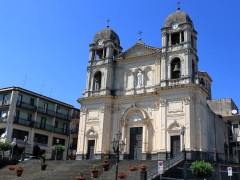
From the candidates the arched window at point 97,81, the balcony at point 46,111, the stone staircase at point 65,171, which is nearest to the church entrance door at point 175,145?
the stone staircase at point 65,171

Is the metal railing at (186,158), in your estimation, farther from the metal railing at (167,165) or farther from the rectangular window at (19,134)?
the rectangular window at (19,134)

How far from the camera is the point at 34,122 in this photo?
168ft

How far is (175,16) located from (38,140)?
28.8 m

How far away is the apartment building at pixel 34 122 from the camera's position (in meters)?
48.3

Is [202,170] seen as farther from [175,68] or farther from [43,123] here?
[43,123]

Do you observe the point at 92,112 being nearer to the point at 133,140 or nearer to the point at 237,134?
the point at 133,140

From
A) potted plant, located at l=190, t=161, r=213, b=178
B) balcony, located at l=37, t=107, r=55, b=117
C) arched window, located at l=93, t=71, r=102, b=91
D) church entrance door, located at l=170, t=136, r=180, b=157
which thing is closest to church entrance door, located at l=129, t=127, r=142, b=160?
church entrance door, located at l=170, t=136, r=180, b=157

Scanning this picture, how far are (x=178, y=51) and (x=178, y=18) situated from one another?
4.42 metres

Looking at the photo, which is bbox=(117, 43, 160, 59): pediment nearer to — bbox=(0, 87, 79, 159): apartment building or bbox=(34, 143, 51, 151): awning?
bbox=(0, 87, 79, 159): apartment building

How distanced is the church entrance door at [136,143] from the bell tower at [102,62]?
5.89 metres

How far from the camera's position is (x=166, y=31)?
126ft

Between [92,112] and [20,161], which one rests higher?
[92,112]

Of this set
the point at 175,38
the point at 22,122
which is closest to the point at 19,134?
the point at 22,122

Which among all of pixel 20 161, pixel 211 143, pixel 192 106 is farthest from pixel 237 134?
pixel 20 161
